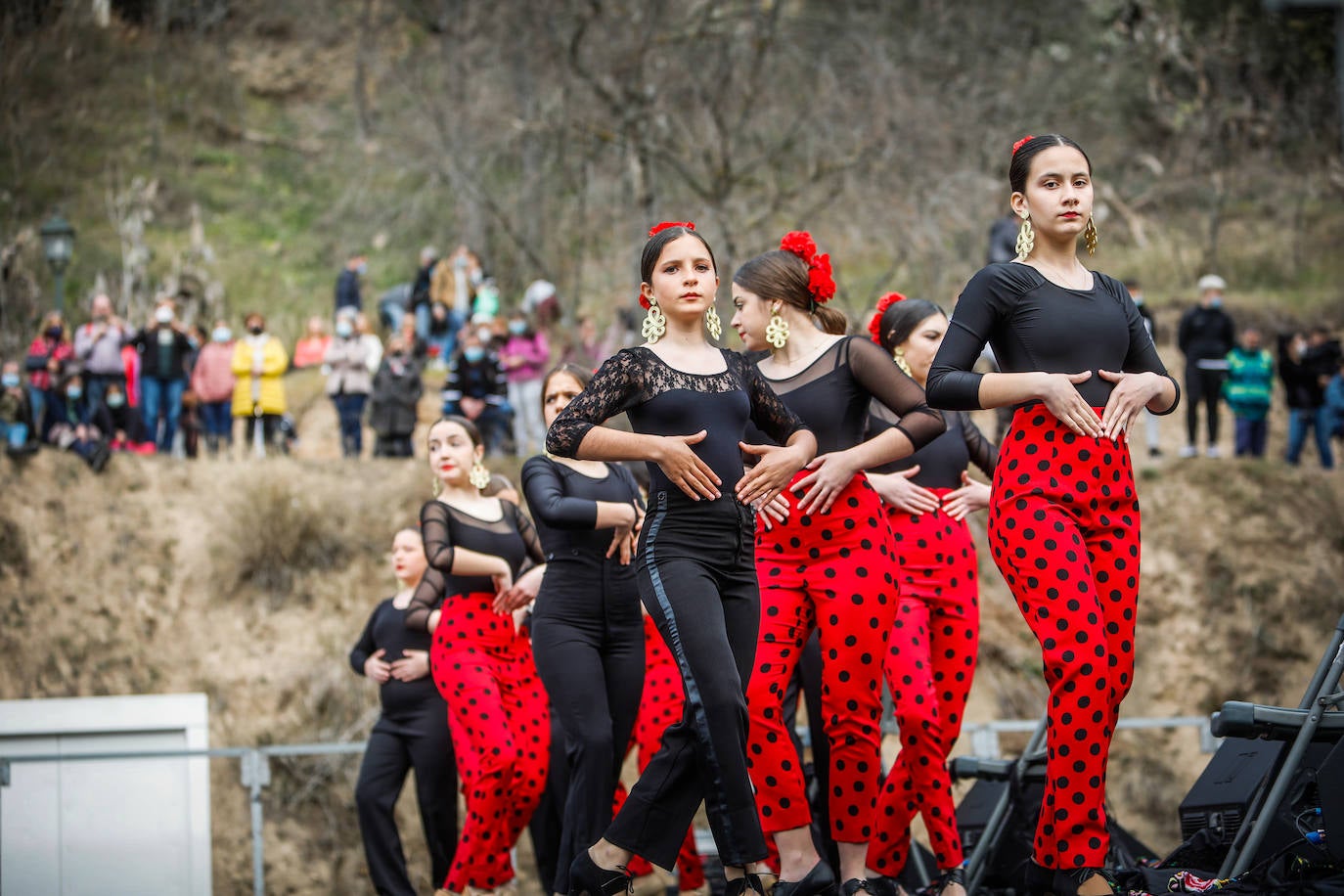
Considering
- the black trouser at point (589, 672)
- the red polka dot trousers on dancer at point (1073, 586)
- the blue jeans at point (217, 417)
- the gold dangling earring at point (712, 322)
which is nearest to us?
the red polka dot trousers on dancer at point (1073, 586)

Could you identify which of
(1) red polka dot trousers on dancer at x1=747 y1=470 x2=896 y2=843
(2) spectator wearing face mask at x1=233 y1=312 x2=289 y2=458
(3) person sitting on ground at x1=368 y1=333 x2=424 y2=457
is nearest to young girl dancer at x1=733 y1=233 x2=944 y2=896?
(1) red polka dot trousers on dancer at x1=747 y1=470 x2=896 y2=843

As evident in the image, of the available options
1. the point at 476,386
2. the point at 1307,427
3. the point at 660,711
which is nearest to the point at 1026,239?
the point at 660,711

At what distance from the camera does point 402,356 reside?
47.0ft

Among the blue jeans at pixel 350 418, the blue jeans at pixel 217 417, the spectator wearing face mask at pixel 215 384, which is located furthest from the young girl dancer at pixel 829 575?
the blue jeans at pixel 217 417

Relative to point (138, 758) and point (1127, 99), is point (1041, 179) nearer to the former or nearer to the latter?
point (138, 758)

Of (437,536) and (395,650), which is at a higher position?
(437,536)

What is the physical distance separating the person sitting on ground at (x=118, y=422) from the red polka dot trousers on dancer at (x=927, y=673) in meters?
10.9

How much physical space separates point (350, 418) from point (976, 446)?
32.6 ft

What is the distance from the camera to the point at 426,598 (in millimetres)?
6602

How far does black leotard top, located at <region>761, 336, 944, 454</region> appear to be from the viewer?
15.4 ft

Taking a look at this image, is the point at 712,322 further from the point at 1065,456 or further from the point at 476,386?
the point at 476,386

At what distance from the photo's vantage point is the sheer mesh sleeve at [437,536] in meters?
6.18

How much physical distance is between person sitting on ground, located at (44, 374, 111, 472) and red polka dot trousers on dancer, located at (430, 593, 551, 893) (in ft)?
31.1

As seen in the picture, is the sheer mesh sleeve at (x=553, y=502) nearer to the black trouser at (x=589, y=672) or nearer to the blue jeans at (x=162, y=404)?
the black trouser at (x=589, y=672)
